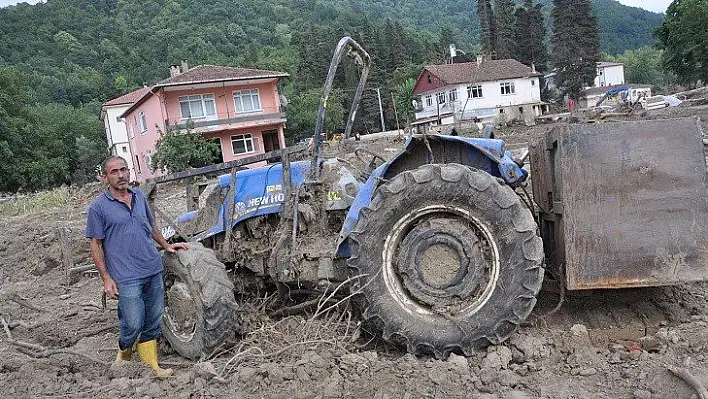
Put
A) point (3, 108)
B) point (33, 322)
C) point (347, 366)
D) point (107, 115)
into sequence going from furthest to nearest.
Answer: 1. point (107, 115)
2. point (3, 108)
3. point (33, 322)
4. point (347, 366)

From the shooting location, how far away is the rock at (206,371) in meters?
3.66

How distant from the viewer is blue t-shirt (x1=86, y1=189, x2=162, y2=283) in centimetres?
396

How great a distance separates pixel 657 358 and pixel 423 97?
54924mm

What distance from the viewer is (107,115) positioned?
5281 centimetres

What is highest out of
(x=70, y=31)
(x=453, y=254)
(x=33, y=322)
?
(x=70, y=31)

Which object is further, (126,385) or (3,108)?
(3,108)

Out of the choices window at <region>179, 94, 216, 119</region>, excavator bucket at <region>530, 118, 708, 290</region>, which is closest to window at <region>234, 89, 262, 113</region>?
window at <region>179, 94, 216, 119</region>

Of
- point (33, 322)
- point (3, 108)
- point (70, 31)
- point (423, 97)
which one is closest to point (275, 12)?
point (70, 31)

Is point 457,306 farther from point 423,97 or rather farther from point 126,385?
point 423,97

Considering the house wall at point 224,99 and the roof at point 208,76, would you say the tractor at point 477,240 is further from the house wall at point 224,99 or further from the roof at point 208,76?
the house wall at point 224,99

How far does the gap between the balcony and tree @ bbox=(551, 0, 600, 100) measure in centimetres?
3206

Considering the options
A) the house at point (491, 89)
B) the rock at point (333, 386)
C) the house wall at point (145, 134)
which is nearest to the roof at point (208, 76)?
the house wall at point (145, 134)

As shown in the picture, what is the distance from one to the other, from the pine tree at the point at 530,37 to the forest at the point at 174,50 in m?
1.38

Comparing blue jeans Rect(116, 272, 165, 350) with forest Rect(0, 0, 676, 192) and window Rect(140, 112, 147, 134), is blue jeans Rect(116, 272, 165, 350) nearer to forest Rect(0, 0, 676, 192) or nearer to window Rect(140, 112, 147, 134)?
window Rect(140, 112, 147, 134)
